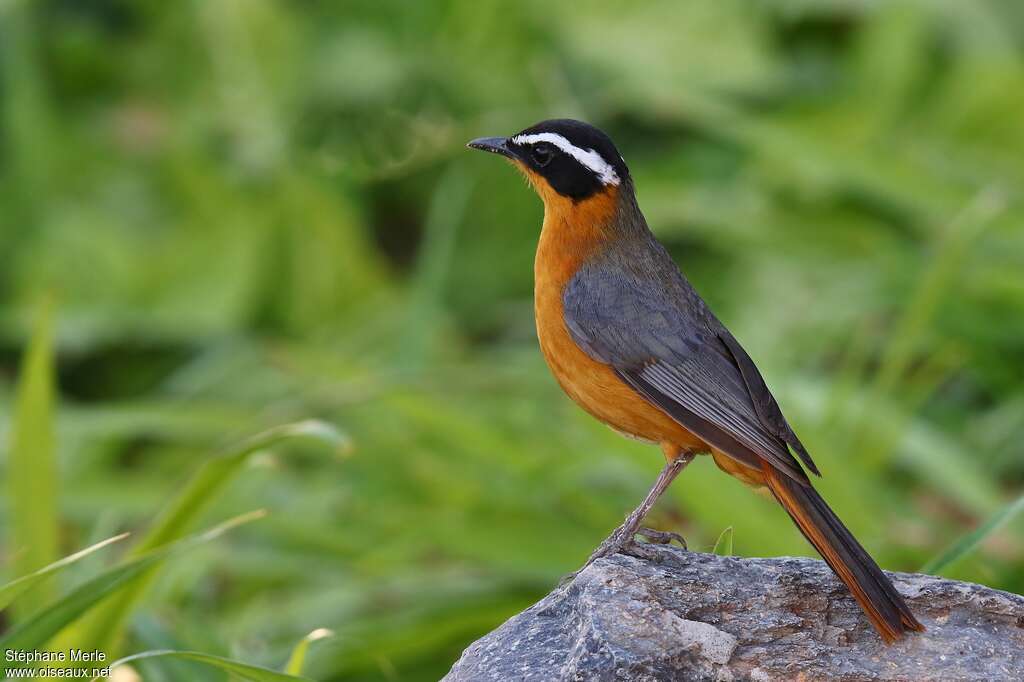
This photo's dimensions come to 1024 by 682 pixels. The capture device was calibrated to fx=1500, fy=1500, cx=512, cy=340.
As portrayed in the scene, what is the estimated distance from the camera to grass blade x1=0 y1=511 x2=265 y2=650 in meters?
3.48

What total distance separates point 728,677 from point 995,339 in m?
3.84

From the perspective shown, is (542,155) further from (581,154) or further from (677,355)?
(677,355)

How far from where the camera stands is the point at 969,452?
6434 millimetres

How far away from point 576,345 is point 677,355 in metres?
0.25

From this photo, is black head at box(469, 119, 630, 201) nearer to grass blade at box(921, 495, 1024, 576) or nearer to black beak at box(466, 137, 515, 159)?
black beak at box(466, 137, 515, 159)

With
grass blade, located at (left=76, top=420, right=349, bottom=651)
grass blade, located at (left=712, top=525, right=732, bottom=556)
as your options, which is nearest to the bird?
grass blade, located at (left=712, top=525, right=732, bottom=556)

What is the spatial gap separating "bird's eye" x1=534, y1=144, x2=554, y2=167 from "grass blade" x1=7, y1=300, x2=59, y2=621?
1758mm

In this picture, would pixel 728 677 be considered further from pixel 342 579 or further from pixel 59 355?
pixel 59 355

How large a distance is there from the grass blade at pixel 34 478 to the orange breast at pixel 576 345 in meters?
1.69

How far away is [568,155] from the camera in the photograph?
398 cm

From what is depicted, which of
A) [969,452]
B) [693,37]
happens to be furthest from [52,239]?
[969,452]

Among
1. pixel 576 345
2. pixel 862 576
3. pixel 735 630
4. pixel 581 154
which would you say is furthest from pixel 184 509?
pixel 862 576

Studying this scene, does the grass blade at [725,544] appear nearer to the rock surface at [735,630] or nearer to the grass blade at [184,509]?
the rock surface at [735,630]

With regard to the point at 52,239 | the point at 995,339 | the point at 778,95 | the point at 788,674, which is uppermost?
the point at 778,95
